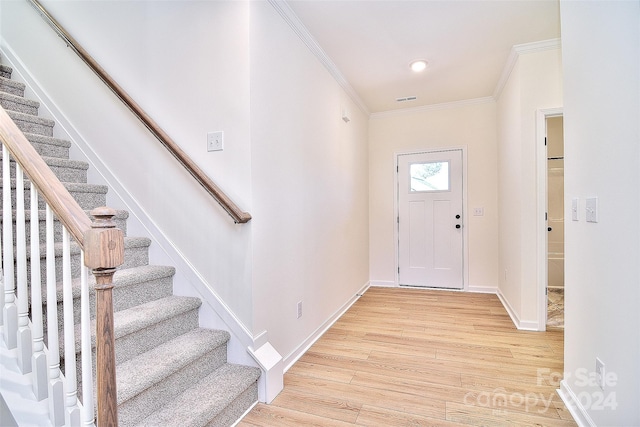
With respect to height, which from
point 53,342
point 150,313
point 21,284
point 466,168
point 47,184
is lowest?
point 150,313

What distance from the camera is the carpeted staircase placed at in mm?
1479

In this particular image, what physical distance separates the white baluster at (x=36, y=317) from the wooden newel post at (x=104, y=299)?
0.39 meters

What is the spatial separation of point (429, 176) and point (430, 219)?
0.61 meters

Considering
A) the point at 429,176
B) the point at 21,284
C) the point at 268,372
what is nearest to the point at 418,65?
the point at 429,176

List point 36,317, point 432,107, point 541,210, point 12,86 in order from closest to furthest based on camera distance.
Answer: point 36,317
point 12,86
point 541,210
point 432,107

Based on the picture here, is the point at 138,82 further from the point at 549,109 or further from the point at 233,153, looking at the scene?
the point at 549,109

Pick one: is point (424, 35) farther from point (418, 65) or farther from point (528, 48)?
point (528, 48)

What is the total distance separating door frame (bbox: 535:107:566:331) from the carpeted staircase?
260 cm

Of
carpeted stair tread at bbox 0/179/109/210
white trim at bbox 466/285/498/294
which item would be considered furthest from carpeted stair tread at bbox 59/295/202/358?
white trim at bbox 466/285/498/294

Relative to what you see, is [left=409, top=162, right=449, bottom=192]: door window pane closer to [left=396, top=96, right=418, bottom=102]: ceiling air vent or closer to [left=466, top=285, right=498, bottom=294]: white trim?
[left=396, top=96, right=418, bottom=102]: ceiling air vent

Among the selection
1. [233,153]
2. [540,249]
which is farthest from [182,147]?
[540,249]

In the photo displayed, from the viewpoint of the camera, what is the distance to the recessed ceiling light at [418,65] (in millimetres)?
3209

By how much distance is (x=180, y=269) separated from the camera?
214 cm

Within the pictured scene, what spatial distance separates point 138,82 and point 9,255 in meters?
1.50
